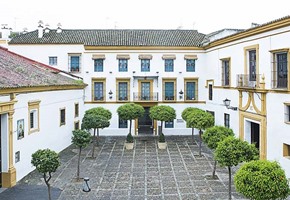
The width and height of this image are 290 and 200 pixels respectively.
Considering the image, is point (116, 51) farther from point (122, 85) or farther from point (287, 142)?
point (287, 142)

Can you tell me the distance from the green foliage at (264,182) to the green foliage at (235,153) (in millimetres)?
2950

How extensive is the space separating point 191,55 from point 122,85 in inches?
238

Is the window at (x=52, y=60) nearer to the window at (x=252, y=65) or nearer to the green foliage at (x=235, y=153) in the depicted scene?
the window at (x=252, y=65)

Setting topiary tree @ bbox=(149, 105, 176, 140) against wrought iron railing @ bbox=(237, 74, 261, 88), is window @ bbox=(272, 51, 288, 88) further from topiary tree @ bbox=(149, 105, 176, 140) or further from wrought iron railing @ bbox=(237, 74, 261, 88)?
topiary tree @ bbox=(149, 105, 176, 140)

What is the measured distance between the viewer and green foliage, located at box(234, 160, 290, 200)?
8.84m

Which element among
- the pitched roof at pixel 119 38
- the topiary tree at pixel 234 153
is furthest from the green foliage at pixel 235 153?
the pitched roof at pixel 119 38

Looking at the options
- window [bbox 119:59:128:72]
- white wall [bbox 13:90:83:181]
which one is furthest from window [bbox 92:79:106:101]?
window [bbox 119:59:128:72]

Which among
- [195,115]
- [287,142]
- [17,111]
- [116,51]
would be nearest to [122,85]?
[116,51]

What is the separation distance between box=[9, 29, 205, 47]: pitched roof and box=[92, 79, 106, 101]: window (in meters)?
3.04

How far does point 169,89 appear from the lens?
2773 centimetres

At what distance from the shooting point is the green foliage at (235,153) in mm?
12195

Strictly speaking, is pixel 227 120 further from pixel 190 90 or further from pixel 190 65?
pixel 190 65

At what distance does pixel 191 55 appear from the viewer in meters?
27.4

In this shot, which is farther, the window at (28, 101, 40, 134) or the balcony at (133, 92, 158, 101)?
the balcony at (133, 92, 158, 101)
